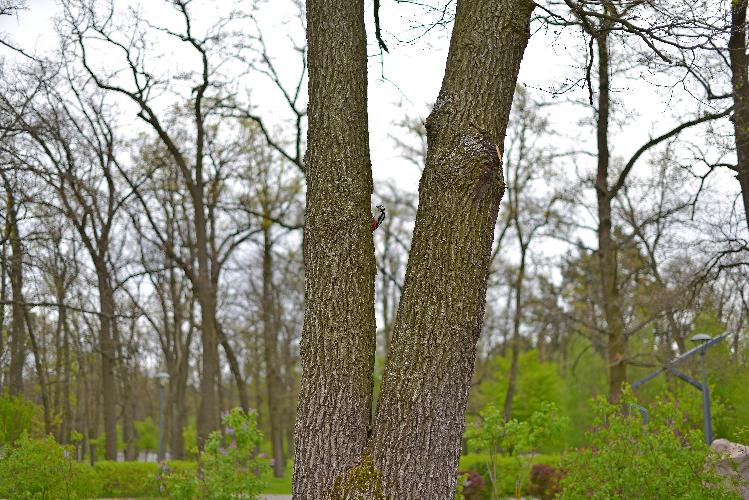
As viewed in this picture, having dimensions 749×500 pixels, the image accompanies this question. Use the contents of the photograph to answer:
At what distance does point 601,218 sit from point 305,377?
460 inches

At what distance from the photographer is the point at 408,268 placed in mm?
3947

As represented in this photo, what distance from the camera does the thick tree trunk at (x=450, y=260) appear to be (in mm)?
3672

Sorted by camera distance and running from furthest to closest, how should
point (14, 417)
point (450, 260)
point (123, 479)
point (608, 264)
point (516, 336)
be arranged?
point (516, 336)
point (123, 479)
point (608, 264)
point (14, 417)
point (450, 260)

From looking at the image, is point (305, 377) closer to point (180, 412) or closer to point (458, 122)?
point (458, 122)

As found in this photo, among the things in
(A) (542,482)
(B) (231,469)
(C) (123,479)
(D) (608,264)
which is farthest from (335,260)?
(C) (123,479)

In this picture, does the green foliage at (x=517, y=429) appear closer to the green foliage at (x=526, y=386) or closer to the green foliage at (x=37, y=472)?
the green foliage at (x=37, y=472)

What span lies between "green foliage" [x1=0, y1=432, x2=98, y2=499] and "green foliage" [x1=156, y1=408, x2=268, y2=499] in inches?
49.2

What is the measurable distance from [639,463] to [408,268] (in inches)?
194

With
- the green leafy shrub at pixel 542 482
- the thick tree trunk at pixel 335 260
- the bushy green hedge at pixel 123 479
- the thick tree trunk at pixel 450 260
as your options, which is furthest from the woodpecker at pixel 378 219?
the bushy green hedge at pixel 123 479

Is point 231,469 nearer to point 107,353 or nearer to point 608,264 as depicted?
point 608,264

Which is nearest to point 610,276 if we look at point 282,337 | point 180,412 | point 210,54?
point 210,54

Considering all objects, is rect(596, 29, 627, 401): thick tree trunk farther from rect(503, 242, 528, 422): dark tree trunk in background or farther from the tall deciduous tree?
the tall deciduous tree

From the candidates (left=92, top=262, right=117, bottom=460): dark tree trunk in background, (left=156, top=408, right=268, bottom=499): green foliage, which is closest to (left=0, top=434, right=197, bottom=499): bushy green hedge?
(left=156, top=408, right=268, bottom=499): green foliage

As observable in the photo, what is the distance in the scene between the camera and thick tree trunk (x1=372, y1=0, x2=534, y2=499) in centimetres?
367
